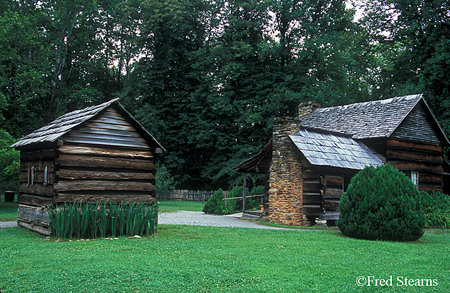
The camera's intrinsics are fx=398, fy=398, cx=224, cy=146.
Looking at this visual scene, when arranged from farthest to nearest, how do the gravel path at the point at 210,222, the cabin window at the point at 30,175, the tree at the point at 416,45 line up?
the tree at the point at 416,45 → the gravel path at the point at 210,222 → the cabin window at the point at 30,175

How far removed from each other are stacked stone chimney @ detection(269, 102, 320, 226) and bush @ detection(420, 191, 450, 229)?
19.5ft

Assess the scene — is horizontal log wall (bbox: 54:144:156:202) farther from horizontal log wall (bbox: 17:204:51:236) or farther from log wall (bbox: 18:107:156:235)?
horizontal log wall (bbox: 17:204:51:236)

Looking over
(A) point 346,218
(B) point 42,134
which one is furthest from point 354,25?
(B) point 42,134

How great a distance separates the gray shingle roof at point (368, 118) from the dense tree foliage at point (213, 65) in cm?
801

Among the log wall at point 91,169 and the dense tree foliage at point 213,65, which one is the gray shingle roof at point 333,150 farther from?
the dense tree foliage at point 213,65

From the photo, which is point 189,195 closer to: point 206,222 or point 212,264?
point 206,222

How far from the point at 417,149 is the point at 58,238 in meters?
19.0

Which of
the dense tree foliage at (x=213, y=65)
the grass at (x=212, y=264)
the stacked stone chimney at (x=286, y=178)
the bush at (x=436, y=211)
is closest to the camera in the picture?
the grass at (x=212, y=264)

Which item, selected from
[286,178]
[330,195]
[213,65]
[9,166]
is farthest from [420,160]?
[9,166]

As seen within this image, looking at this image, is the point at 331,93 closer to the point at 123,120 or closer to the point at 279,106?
the point at 279,106

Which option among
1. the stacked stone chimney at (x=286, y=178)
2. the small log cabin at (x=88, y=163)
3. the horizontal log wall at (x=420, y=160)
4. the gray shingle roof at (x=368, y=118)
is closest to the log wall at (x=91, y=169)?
the small log cabin at (x=88, y=163)

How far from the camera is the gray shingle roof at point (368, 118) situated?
21141mm

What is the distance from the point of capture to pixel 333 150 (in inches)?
750

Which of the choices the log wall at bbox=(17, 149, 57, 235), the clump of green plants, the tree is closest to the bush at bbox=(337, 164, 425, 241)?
the clump of green plants
